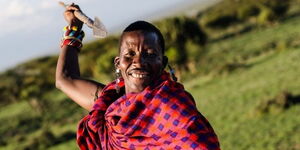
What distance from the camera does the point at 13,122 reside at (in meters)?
30.3

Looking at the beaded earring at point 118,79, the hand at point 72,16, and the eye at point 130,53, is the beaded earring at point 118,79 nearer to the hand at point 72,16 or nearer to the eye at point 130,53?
the eye at point 130,53

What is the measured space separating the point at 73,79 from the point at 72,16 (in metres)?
0.40

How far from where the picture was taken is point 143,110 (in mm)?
1953

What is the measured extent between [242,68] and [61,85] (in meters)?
23.8

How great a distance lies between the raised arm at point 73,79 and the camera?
8.15 feet

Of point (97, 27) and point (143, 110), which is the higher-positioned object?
point (97, 27)


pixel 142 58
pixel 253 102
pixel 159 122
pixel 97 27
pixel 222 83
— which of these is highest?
pixel 97 27

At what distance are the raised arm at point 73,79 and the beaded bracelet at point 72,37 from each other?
23 mm

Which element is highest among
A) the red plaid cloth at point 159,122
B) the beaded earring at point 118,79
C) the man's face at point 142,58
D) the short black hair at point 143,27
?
the short black hair at point 143,27

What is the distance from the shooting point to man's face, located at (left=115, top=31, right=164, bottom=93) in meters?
2.03

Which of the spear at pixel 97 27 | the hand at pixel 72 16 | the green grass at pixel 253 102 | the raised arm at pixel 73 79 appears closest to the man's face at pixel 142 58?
the spear at pixel 97 27

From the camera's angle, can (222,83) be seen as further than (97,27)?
Yes

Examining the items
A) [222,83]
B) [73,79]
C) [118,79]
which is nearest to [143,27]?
[118,79]

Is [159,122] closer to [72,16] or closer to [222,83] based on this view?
[72,16]
